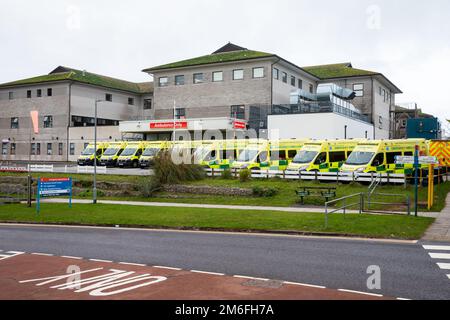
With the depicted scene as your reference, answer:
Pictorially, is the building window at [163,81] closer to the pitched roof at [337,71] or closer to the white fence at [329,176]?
the pitched roof at [337,71]

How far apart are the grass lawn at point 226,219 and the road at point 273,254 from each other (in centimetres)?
116

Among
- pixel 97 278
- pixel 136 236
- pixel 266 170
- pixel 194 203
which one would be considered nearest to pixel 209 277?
pixel 97 278

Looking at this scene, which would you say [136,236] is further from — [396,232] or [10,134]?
[10,134]

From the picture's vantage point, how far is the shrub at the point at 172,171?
3134 centimetres

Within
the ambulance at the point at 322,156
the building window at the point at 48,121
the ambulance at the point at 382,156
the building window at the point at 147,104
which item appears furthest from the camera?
the building window at the point at 147,104

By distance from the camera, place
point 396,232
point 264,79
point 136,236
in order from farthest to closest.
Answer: point 264,79
point 136,236
point 396,232

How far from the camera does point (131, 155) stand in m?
43.9

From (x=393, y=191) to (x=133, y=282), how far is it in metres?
18.9

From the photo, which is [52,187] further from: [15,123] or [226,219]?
[15,123]

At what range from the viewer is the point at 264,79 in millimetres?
51594

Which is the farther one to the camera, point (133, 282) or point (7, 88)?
point (7, 88)

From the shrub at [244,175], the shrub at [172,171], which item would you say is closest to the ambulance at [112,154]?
the shrub at [172,171]

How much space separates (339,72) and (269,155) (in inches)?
1327

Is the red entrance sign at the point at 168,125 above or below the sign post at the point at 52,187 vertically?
above
